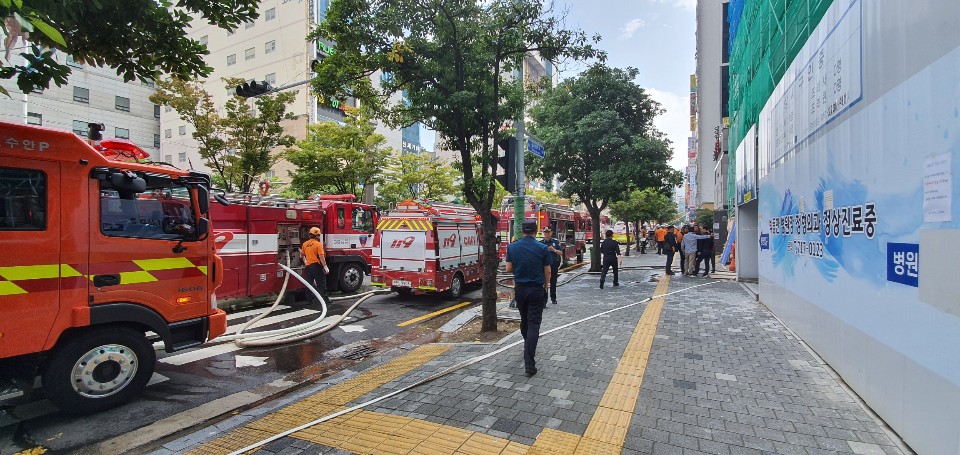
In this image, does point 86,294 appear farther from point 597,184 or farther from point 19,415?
point 597,184

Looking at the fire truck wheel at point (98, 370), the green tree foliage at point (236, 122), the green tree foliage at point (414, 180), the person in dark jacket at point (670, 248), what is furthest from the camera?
the green tree foliage at point (414, 180)

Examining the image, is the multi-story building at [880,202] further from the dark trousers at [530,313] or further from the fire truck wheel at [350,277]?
the fire truck wheel at [350,277]

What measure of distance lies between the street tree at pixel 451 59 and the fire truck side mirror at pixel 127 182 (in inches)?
125

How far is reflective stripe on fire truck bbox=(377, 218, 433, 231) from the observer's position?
10312mm

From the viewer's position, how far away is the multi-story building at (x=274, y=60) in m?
39.1

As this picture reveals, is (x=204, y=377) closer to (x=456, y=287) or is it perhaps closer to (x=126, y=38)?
(x=126, y=38)

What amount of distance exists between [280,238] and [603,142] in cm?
1065

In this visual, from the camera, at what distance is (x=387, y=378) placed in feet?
16.1

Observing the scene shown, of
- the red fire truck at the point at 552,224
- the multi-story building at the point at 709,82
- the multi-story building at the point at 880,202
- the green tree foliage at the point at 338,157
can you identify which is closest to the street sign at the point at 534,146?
the multi-story building at the point at 880,202

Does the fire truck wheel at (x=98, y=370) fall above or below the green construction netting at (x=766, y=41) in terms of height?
below

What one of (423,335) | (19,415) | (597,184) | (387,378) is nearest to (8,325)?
(19,415)

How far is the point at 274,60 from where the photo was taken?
41281 millimetres

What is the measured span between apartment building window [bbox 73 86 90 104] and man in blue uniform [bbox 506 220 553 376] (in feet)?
133

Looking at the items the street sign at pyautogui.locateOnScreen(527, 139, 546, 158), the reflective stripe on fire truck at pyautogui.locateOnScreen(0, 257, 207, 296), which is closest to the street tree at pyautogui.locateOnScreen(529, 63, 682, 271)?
the street sign at pyautogui.locateOnScreen(527, 139, 546, 158)
